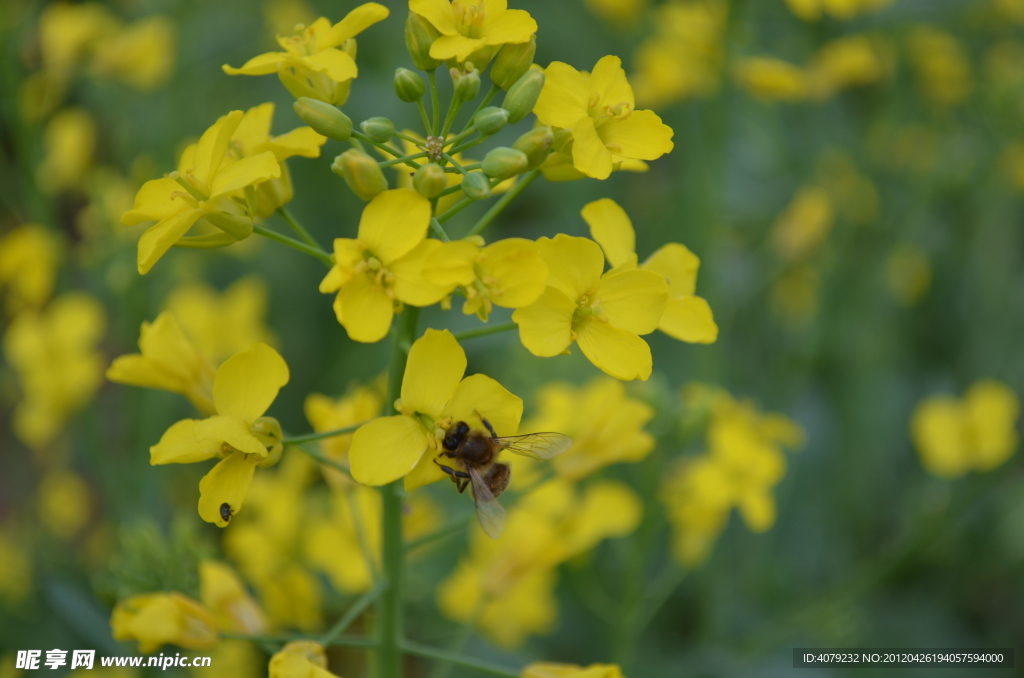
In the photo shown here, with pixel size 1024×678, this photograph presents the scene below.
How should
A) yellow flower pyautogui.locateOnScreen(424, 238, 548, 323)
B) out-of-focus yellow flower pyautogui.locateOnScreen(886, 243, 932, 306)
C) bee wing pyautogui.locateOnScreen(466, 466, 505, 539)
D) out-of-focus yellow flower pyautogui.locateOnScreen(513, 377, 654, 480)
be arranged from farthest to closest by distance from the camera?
1. out-of-focus yellow flower pyautogui.locateOnScreen(886, 243, 932, 306)
2. out-of-focus yellow flower pyautogui.locateOnScreen(513, 377, 654, 480)
3. bee wing pyautogui.locateOnScreen(466, 466, 505, 539)
4. yellow flower pyautogui.locateOnScreen(424, 238, 548, 323)

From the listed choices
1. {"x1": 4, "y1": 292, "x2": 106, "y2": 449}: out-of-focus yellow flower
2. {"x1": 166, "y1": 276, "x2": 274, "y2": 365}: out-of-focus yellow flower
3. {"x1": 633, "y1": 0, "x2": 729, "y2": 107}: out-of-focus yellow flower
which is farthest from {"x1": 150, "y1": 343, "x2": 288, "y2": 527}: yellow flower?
{"x1": 633, "y1": 0, "x2": 729, "y2": 107}: out-of-focus yellow flower

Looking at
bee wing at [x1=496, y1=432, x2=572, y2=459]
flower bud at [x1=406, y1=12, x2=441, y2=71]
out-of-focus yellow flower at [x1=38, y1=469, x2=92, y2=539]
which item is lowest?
out-of-focus yellow flower at [x1=38, y1=469, x2=92, y2=539]

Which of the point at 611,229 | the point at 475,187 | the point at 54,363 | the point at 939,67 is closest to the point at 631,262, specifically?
the point at 611,229

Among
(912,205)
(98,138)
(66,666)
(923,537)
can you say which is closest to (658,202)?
(912,205)

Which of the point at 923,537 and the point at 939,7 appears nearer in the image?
the point at 923,537

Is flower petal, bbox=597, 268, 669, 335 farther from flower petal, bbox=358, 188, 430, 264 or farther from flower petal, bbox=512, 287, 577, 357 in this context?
flower petal, bbox=358, 188, 430, 264

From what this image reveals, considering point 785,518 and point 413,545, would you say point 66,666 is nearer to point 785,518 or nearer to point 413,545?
point 413,545

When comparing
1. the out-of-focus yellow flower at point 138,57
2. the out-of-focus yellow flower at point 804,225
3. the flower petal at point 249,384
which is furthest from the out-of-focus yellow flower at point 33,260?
the out-of-focus yellow flower at point 804,225
